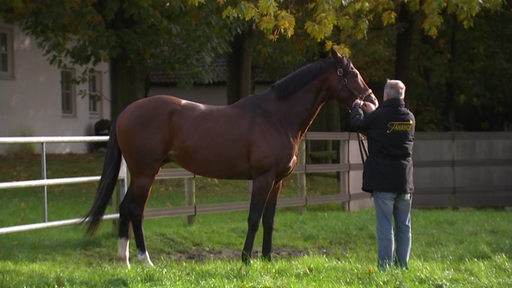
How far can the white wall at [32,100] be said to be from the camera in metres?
26.7

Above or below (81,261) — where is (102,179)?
above

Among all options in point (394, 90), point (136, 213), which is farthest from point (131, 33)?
point (394, 90)

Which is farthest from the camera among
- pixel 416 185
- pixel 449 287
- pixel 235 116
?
pixel 416 185

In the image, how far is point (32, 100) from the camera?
90.9ft

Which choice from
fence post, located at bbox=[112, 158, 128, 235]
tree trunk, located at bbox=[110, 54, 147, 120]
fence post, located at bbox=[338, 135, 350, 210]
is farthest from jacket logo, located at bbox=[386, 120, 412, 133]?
tree trunk, located at bbox=[110, 54, 147, 120]

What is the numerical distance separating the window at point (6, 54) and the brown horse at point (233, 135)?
19099 mm

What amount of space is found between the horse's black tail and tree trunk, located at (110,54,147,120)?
10168 mm

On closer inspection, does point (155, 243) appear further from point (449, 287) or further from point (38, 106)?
point (38, 106)

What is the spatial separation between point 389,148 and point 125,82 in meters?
12.8

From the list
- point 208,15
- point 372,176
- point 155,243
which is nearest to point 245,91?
point 208,15

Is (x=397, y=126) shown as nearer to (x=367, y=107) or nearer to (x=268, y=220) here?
(x=367, y=107)

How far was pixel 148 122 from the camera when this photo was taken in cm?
898

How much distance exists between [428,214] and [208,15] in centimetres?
665

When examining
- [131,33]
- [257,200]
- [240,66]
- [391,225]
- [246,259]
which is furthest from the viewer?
[240,66]
